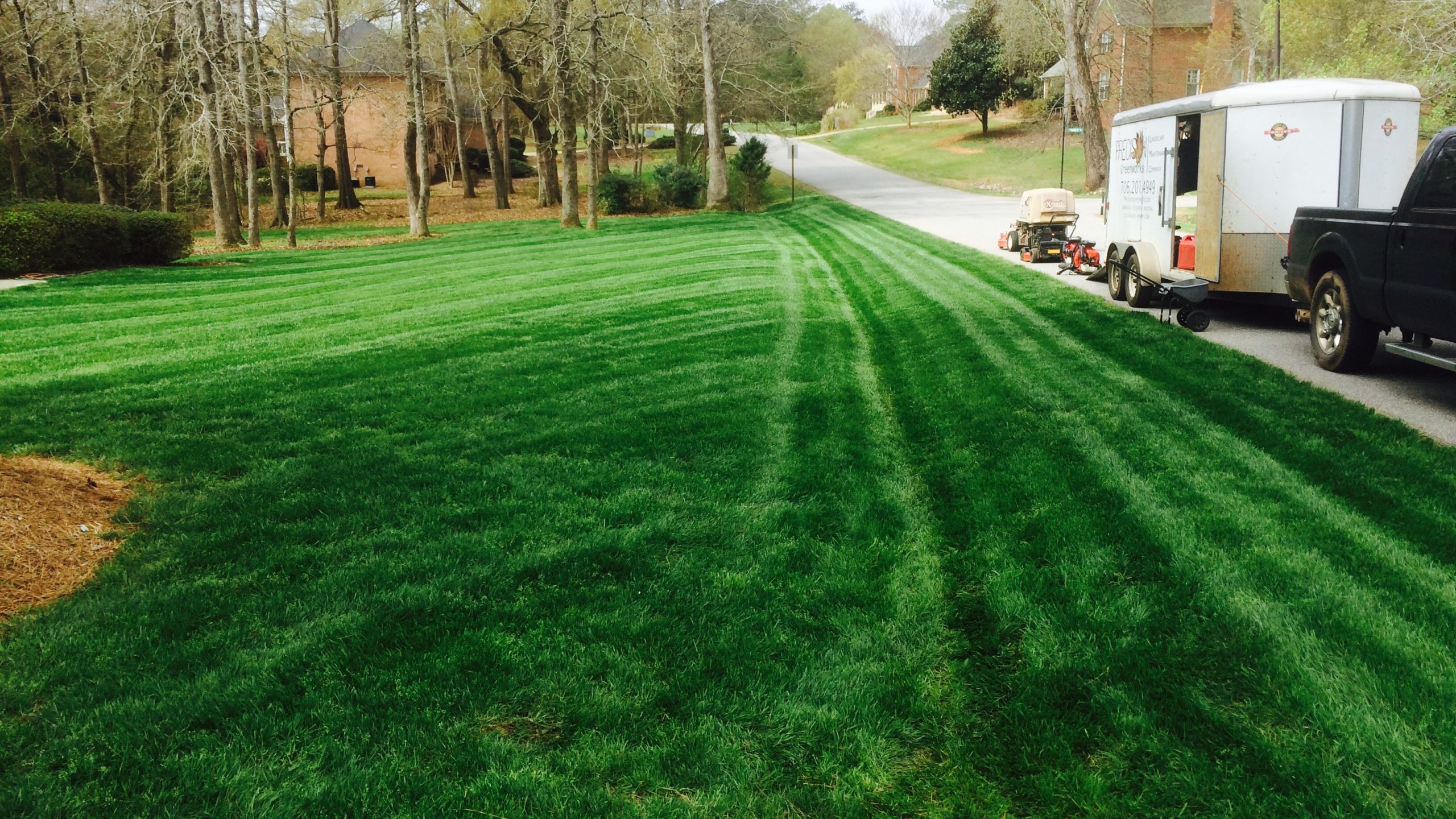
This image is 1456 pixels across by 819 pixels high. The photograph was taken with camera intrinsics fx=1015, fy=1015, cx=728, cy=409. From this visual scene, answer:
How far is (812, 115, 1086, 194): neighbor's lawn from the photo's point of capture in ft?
152

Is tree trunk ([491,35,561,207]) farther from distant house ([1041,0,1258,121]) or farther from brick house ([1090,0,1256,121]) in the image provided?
brick house ([1090,0,1256,121])

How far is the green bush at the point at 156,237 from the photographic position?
20.1 meters

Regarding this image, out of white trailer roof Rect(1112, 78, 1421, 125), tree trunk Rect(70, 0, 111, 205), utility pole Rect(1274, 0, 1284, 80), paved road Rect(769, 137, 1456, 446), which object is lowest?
paved road Rect(769, 137, 1456, 446)

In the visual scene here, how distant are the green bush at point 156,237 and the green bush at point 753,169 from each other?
24670 mm

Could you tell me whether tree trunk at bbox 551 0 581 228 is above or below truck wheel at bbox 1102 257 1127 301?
above

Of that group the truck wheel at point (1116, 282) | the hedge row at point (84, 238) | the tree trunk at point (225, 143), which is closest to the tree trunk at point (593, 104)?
the tree trunk at point (225, 143)

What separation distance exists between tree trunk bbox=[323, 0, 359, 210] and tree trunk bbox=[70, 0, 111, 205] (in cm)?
587

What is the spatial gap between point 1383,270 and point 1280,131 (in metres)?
3.76

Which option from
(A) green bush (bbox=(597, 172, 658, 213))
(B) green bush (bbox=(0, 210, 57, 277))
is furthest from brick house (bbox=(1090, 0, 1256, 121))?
(B) green bush (bbox=(0, 210, 57, 277))

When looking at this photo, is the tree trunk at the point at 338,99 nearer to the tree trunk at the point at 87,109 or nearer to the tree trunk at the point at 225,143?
the tree trunk at the point at 225,143

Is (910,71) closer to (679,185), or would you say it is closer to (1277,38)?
(1277,38)

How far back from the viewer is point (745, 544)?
5.52 m

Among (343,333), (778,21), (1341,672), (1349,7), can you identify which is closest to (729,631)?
(1341,672)

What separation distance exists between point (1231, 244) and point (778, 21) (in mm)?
44342
